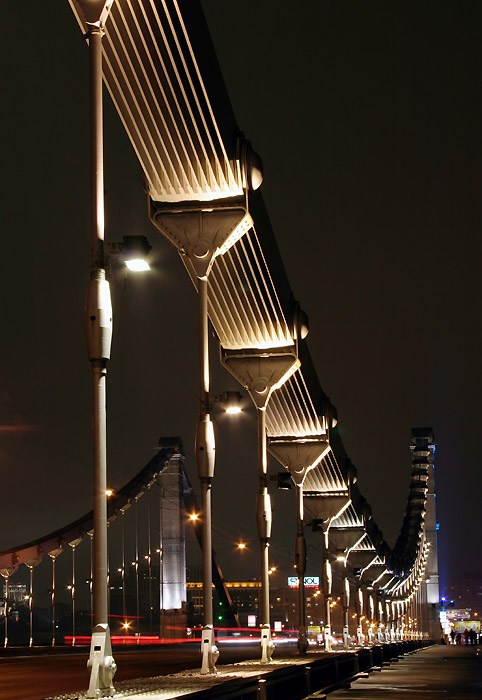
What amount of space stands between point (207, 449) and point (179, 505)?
86.3 metres

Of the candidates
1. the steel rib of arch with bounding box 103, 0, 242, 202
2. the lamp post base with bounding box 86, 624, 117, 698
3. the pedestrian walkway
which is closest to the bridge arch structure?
the steel rib of arch with bounding box 103, 0, 242, 202

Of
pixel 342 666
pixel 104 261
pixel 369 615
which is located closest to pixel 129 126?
pixel 104 261

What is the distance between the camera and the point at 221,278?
35.0 m

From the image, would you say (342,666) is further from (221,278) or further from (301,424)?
(301,424)

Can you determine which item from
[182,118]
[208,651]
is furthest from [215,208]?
[208,651]

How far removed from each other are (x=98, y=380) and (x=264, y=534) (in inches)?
698

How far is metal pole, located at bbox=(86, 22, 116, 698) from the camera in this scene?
14094 millimetres

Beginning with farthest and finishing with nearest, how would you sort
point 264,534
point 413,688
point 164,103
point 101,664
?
point 264,534
point 164,103
point 413,688
point 101,664

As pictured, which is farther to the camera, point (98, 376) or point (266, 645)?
point (266, 645)

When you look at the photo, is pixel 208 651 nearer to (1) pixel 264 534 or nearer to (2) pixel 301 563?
(1) pixel 264 534

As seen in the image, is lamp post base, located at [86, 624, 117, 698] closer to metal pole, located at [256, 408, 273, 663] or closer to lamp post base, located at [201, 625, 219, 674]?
lamp post base, located at [201, 625, 219, 674]

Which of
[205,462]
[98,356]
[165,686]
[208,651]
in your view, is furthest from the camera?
[205,462]

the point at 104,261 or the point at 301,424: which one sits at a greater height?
the point at 301,424

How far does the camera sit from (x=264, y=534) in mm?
31781
